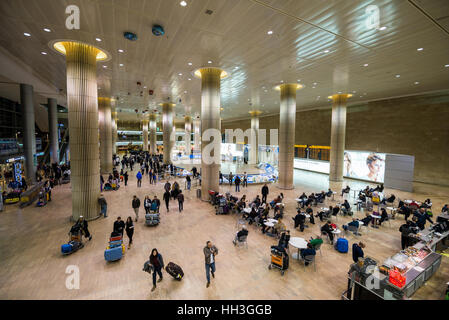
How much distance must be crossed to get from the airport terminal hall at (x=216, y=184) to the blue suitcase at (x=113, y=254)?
77 millimetres

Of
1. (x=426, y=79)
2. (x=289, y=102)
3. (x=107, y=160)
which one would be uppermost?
(x=426, y=79)

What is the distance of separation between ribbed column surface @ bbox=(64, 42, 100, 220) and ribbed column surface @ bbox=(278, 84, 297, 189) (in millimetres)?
12960

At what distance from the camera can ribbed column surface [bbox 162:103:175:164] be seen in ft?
89.9

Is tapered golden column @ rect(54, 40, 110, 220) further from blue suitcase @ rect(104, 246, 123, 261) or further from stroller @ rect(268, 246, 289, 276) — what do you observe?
stroller @ rect(268, 246, 289, 276)

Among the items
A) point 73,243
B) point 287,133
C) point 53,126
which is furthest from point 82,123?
point 53,126

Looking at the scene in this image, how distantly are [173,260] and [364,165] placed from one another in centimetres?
2154

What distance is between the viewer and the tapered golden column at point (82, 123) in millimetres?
9203

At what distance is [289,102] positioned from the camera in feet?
55.7

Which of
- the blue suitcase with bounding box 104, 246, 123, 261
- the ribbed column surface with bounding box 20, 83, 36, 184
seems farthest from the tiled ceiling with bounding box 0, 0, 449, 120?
the blue suitcase with bounding box 104, 246, 123, 261

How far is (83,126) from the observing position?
9.51 meters

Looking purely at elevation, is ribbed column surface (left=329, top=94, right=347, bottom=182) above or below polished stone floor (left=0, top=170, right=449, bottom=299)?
above
